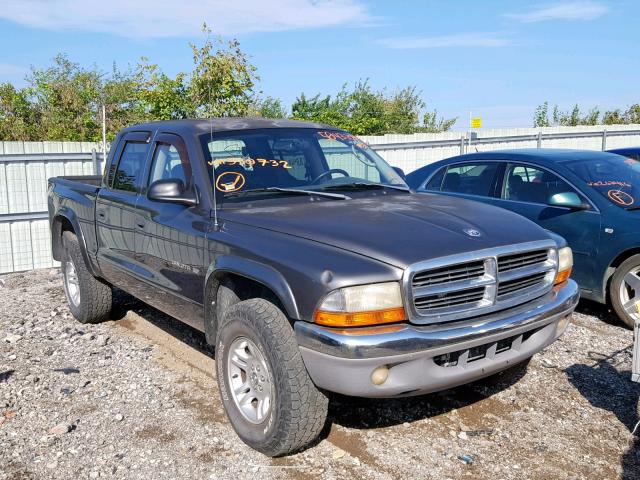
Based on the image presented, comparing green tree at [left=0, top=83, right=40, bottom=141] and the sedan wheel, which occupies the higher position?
green tree at [left=0, top=83, right=40, bottom=141]

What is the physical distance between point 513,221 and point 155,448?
101 inches

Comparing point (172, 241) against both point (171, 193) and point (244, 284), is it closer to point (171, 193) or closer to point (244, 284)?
point (171, 193)

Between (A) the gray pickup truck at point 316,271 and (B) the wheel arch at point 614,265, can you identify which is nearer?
(A) the gray pickup truck at point 316,271

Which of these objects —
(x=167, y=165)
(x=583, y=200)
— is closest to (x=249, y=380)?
(x=167, y=165)

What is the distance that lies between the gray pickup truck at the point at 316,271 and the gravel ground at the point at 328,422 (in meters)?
0.43

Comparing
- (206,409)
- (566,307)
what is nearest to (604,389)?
(566,307)

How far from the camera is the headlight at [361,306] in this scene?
3113 millimetres

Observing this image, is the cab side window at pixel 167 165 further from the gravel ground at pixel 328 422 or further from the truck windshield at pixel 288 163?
the gravel ground at pixel 328 422

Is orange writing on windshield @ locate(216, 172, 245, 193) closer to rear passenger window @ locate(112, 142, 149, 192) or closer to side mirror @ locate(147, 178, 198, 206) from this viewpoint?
side mirror @ locate(147, 178, 198, 206)

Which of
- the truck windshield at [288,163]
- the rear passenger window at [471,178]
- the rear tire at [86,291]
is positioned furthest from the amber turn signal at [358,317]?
the rear passenger window at [471,178]

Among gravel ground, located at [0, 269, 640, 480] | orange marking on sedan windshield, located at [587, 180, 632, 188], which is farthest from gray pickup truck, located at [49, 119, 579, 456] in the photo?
orange marking on sedan windshield, located at [587, 180, 632, 188]

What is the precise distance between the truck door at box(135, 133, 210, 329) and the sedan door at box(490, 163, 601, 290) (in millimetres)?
3629

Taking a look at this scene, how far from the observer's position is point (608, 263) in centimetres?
598

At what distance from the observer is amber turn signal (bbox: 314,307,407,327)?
123 inches
